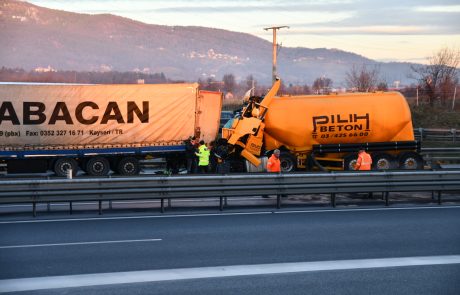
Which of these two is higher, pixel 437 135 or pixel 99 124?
pixel 99 124

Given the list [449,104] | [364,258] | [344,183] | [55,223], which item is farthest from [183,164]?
[449,104]

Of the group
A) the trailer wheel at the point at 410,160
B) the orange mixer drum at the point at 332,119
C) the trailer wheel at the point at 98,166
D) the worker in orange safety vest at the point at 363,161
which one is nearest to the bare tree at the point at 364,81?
the orange mixer drum at the point at 332,119

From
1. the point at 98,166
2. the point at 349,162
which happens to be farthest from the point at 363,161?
the point at 98,166

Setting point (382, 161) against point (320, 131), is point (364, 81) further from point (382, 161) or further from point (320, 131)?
point (320, 131)

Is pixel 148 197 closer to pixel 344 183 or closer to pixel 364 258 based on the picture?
pixel 344 183

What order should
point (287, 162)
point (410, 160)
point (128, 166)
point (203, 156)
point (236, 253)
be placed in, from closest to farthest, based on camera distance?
point (236, 253) < point (203, 156) < point (287, 162) < point (410, 160) < point (128, 166)

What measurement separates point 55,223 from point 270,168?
7.12m

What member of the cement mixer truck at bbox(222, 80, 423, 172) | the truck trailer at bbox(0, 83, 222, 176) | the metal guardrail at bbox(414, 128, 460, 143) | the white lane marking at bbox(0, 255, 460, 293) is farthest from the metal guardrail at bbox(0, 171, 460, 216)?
the metal guardrail at bbox(414, 128, 460, 143)

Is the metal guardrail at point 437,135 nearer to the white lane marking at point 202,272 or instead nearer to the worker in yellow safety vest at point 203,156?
the worker in yellow safety vest at point 203,156

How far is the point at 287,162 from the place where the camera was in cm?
2614

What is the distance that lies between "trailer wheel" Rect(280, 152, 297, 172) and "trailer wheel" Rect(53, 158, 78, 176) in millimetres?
7295

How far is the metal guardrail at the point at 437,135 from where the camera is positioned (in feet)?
150

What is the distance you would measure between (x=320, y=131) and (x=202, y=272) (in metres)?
16.4

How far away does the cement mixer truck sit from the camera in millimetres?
26266
